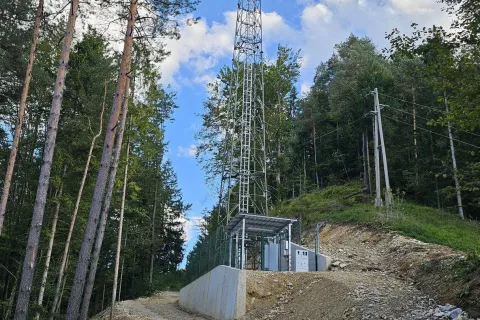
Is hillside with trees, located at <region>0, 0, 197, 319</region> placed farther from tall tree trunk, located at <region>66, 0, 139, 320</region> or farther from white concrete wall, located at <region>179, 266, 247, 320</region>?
white concrete wall, located at <region>179, 266, 247, 320</region>

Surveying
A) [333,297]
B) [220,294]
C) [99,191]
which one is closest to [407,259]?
[333,297]

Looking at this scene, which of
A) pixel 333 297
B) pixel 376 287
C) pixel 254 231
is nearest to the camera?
pixel 333 297

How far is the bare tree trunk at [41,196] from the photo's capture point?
7543 millimetres

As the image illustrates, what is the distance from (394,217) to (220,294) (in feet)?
24.6

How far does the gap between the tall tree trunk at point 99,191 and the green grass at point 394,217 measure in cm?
909

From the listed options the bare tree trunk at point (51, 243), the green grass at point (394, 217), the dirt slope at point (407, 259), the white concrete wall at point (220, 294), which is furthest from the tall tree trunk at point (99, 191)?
the green grass at point (394, 217)

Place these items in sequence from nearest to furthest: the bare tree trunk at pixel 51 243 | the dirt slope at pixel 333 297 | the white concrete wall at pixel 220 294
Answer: the dirt slope at pixel 333 297 → the white concrete wall at pixel 220 294 → the bare tree trunk at pixel 51 243

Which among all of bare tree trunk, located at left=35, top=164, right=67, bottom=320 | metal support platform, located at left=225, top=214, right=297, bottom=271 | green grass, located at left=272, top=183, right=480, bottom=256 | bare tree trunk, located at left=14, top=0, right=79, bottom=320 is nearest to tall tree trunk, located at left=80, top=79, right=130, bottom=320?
bare tree trunk, located at left=14, top=0, right=79, bottom=320

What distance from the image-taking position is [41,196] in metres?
7.93

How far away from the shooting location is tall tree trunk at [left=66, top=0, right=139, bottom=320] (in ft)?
26.5

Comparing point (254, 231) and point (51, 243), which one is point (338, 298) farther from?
point (51, 243)

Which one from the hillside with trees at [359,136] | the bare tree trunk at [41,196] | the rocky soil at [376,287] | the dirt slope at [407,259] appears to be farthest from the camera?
the hillside with trees at [359,136]

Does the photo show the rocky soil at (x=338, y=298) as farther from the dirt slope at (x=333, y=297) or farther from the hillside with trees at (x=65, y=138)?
the hillside with trees at (x=65, y=138)

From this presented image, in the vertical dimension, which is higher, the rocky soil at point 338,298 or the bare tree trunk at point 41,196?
the bare tree trunk at point 41,196
